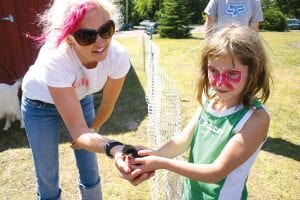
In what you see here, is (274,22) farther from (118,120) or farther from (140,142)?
(140,142)

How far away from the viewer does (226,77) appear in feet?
6.44

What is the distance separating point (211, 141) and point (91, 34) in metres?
0.92

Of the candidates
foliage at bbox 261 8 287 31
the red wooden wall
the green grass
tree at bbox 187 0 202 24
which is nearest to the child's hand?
the green grass

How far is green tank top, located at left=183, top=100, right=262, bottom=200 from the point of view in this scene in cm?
200

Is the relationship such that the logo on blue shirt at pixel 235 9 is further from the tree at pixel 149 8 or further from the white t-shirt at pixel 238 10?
the tree at pixel 149 8

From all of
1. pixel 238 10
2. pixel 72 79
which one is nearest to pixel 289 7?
pixel 238 10

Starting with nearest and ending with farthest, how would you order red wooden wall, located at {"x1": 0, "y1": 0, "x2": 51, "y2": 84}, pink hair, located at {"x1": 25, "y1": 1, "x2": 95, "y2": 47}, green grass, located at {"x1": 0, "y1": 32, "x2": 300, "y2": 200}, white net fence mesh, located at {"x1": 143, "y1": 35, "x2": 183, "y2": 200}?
1. pink hair, located at {"x1": 25, "y1": 1, "x2": 95, "y2": 47}
2. white net fence mesh, located at {"x1": 143, "y1": 35, "x2": 183, "y2": 200}
3. green grass, located at {"x1": 0, "y1": 32, "x2": 300, "y2": 200}
4. red wooden wall, located at {"x1": 0, "y1": 0, "x2": 51, "y2": 84}

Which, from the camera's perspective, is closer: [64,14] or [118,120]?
[64,14]

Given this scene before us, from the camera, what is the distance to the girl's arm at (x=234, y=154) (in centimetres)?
189

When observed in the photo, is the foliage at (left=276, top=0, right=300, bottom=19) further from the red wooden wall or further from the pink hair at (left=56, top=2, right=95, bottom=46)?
the pink hair at (left=56, top=2, right=95, bottom=46)

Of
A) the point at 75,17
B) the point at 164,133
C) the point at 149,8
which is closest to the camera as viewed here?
the point at 75,17

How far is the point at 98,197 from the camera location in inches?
133

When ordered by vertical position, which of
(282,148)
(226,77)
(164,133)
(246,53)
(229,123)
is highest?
(246,53)

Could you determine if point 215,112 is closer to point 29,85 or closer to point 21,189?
point 29,85
